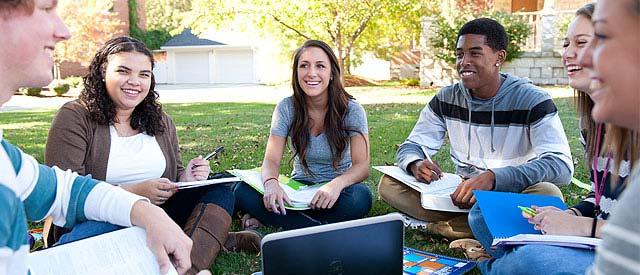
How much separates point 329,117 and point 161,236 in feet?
7.54

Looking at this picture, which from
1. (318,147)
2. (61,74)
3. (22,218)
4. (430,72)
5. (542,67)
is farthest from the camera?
(61,74)

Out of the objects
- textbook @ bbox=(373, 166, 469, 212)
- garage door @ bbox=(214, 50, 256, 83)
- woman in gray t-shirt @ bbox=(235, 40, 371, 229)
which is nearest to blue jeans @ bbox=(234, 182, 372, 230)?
woman in gray t-shirt @ bbox=(235, 40, 371, 229)

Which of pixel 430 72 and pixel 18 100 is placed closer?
pixel 430 72

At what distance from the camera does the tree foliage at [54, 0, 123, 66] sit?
72.6ft

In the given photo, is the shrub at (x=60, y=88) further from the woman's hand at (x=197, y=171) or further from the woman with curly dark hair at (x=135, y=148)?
the woman's hand at (x=197, y=171)

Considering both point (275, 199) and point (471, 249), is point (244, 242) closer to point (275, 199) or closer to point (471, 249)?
point (275, 199)

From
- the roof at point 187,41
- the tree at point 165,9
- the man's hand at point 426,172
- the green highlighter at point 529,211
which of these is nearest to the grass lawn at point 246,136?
the man's hand at point 426,172

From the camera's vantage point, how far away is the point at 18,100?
18.2 metres

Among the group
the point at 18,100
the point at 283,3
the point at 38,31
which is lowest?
the point at 18,100

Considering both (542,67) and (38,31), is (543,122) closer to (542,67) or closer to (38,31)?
(38,31)

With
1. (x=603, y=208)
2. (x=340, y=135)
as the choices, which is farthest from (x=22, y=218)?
(x=340, y=135)

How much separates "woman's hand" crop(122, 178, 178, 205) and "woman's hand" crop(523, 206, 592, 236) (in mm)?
1693

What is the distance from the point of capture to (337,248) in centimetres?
229

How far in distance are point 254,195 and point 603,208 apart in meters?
2.04
